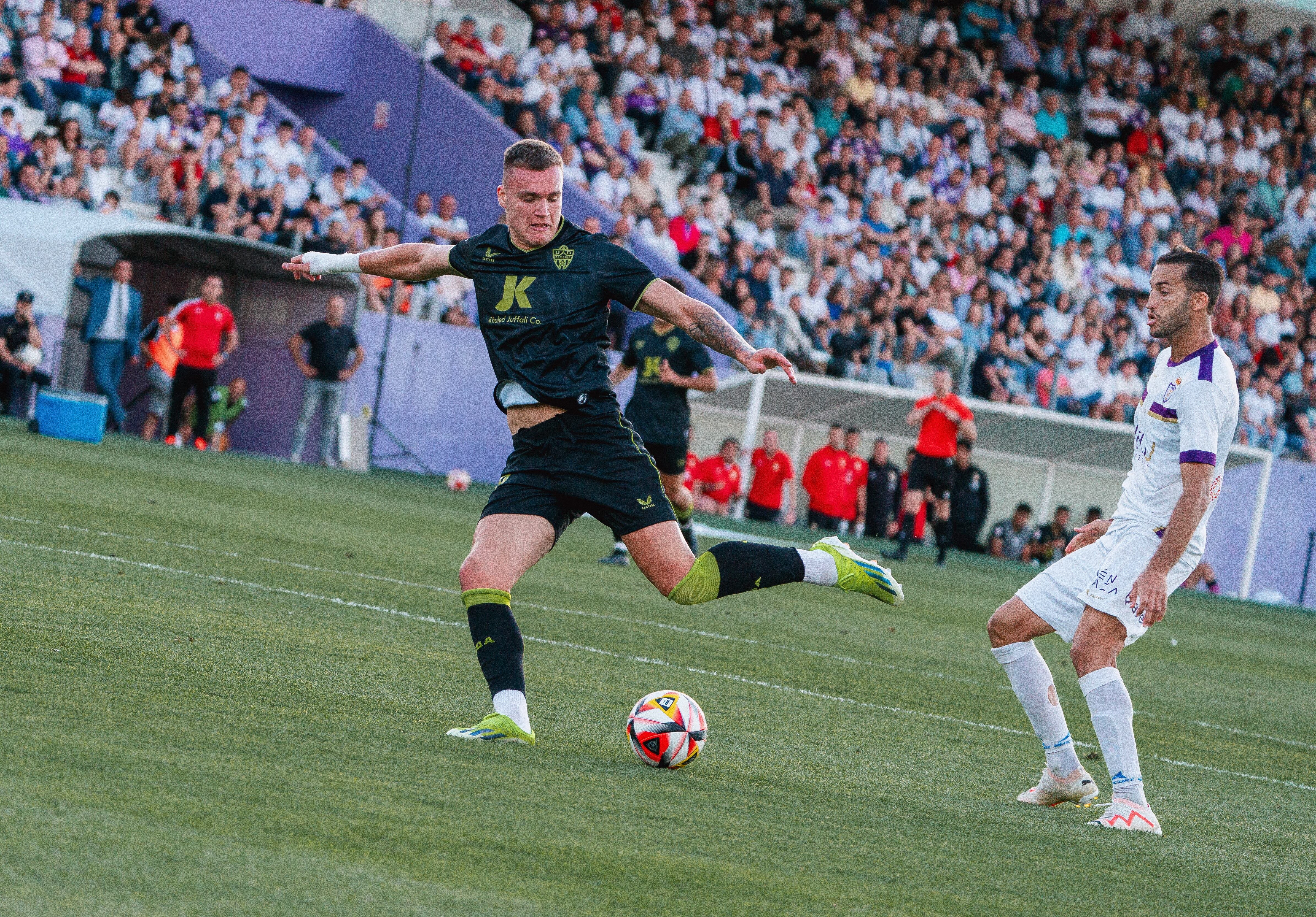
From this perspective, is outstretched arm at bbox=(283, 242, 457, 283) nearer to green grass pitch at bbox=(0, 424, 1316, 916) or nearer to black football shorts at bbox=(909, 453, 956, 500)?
green grass pitch at bbox=(0, 424, 1316, 916)

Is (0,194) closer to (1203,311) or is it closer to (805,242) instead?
(805,242)

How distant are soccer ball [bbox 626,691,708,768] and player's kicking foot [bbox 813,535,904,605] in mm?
772

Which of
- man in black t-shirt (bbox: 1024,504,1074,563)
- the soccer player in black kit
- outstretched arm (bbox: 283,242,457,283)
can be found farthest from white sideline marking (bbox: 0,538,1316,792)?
man in black t-shirt (bbox: 1024,504,1074,563)

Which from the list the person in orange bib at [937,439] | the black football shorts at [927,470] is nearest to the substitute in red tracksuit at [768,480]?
the person in orange bib at [937,439]

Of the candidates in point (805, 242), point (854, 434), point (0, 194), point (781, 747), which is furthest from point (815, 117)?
point (781, 747)

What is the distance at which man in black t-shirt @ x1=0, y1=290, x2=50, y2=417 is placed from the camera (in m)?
18.4

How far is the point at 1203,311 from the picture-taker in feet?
18.1

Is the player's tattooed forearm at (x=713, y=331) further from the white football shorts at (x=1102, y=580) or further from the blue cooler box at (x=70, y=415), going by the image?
the blue cooler box at (x=70, y=415)

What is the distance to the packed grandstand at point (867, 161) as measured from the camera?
21.1 meters

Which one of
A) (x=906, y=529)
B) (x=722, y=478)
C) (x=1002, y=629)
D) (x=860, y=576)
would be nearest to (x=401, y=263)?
(x=860, y=576)

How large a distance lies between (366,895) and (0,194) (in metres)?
17.9

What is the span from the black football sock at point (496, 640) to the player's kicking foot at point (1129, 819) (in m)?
1.94

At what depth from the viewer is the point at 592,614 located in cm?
966

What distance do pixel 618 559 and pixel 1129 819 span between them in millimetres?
8322
